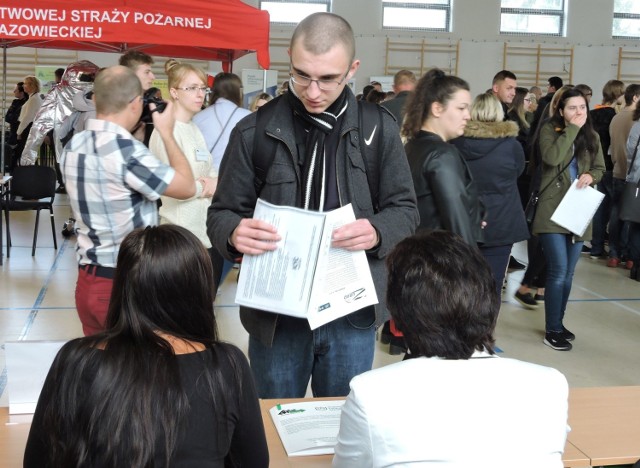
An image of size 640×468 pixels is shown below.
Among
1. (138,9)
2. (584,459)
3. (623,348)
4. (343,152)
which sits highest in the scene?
(138,9)

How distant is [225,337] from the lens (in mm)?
4969

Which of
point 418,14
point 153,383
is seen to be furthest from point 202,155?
point 418,14

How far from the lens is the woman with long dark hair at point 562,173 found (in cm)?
472

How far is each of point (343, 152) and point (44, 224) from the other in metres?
7.53

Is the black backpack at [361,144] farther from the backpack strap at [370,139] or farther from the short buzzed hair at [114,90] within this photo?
the short buzzed hair at [114,90]

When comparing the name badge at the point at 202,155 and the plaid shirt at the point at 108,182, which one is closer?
the plaid shirt at the point at 108,182

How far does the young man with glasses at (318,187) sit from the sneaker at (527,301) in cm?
400

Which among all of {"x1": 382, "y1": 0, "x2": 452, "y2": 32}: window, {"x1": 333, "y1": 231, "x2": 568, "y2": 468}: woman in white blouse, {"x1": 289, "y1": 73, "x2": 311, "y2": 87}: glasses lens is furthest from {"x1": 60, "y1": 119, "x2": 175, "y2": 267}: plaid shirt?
{"x1": 382, "y1": 0, "x2": 452, "y2": 32}: window

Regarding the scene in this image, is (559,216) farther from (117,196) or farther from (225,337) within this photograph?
(117,196)

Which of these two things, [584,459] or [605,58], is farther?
[605,58]

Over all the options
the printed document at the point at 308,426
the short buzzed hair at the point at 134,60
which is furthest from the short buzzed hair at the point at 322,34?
the short buzzed hair at the point at 134,60

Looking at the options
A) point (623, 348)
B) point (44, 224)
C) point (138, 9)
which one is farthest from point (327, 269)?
point (44, 224)

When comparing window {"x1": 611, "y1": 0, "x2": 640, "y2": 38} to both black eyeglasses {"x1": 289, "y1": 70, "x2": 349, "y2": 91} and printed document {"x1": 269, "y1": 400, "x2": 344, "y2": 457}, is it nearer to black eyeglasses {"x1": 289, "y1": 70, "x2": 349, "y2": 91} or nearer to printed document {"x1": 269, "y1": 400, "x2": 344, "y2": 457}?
black eyeglasses {"x1": 289, "y1": 70, "x2": 349, "y2": 91}

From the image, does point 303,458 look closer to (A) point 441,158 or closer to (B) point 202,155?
(A) point 441,158
